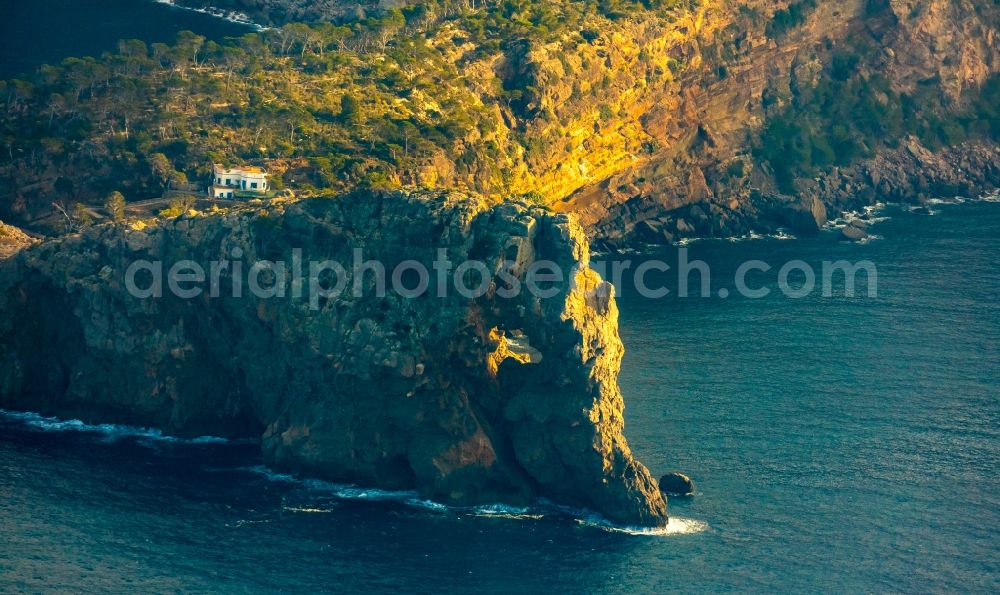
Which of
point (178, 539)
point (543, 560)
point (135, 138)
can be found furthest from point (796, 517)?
point (135, 138)

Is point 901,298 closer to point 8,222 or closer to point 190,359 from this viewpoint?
point 190,359

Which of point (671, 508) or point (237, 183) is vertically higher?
point (237, 183)

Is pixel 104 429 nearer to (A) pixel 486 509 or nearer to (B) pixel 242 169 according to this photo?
(B) pixel 242 169

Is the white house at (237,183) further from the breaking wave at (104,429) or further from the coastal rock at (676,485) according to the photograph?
the coastal rock at (676,485)

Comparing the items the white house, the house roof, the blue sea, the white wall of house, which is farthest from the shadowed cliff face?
the house roof

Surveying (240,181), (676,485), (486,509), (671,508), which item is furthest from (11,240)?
(671,508)
